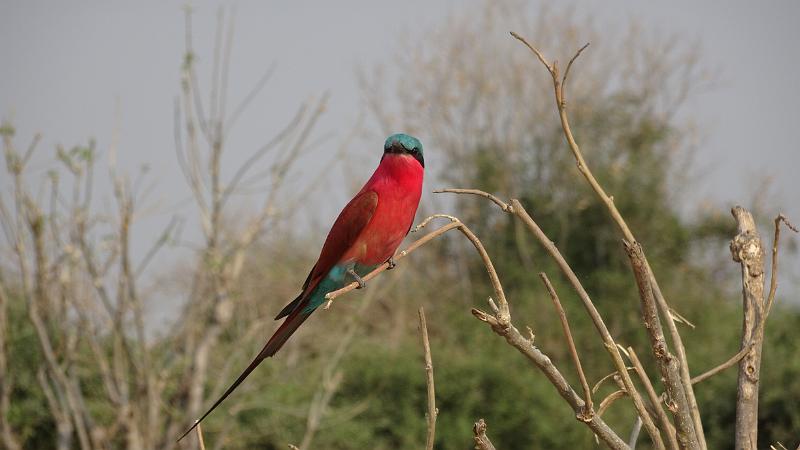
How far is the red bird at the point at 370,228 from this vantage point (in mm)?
1213

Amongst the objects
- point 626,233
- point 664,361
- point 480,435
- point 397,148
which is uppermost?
point 397,148

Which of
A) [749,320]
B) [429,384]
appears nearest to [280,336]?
[429,384]

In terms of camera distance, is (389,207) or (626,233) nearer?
(626,233)

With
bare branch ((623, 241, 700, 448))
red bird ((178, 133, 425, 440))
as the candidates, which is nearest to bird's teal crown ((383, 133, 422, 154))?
red bird ((178, 133, 425, 440))

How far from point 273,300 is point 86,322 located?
4187 millimetres

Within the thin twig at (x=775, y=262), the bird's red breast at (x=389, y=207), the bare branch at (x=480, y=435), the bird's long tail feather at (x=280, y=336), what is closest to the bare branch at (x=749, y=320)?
the thin twig at (x=775, y=262)

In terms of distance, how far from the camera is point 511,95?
38.2 feet

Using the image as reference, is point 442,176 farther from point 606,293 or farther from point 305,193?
point 305,193

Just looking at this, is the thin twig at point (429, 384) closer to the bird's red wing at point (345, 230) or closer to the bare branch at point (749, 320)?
the bird's red wing at point (345, 230)

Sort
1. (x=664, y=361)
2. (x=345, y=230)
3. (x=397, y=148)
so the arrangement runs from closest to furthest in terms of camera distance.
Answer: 1. (x=664, y=361)
2. (x=397, y=148)
3. (x=345, y=230)

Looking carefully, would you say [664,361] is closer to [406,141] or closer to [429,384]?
[429,384]

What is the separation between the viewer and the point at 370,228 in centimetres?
131

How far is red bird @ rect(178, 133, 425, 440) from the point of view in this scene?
3.98 feet

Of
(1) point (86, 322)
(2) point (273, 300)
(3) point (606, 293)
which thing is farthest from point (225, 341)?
(3) point (606, 293)
